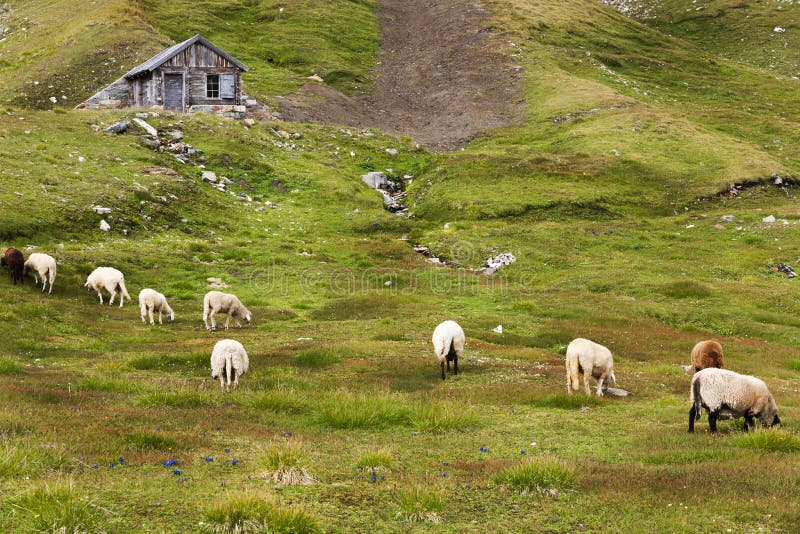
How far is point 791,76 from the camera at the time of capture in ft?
369

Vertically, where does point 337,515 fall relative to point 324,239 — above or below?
below

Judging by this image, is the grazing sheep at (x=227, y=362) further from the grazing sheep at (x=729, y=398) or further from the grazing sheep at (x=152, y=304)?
the grazing sheep at (x=152, y=304)

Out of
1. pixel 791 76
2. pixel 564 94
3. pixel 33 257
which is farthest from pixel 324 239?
pixel 791 76

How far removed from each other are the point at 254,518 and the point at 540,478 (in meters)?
4.16

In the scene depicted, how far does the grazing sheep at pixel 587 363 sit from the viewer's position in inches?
682

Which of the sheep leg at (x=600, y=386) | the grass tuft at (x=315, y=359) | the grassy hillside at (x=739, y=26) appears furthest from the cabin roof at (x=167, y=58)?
the grassy hillside at (x=739, y=26)

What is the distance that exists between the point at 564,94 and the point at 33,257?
6807 centimetres

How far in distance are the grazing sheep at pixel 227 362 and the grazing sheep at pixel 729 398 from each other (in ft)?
34.6

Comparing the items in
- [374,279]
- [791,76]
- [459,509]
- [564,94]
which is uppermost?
[791,76]

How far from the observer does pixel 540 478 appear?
951 centimetres

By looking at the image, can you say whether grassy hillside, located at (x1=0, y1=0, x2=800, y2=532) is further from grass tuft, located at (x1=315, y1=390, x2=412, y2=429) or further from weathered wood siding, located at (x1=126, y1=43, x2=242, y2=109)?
weathered wood siding, located at (x1=126, y1=43, x2=242, y2=109)

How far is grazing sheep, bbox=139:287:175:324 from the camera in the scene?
27.7 m

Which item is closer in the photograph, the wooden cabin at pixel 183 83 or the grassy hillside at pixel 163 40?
the wooden cabin at pixel 183 83

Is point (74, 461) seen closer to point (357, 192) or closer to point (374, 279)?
point (374, 279)
